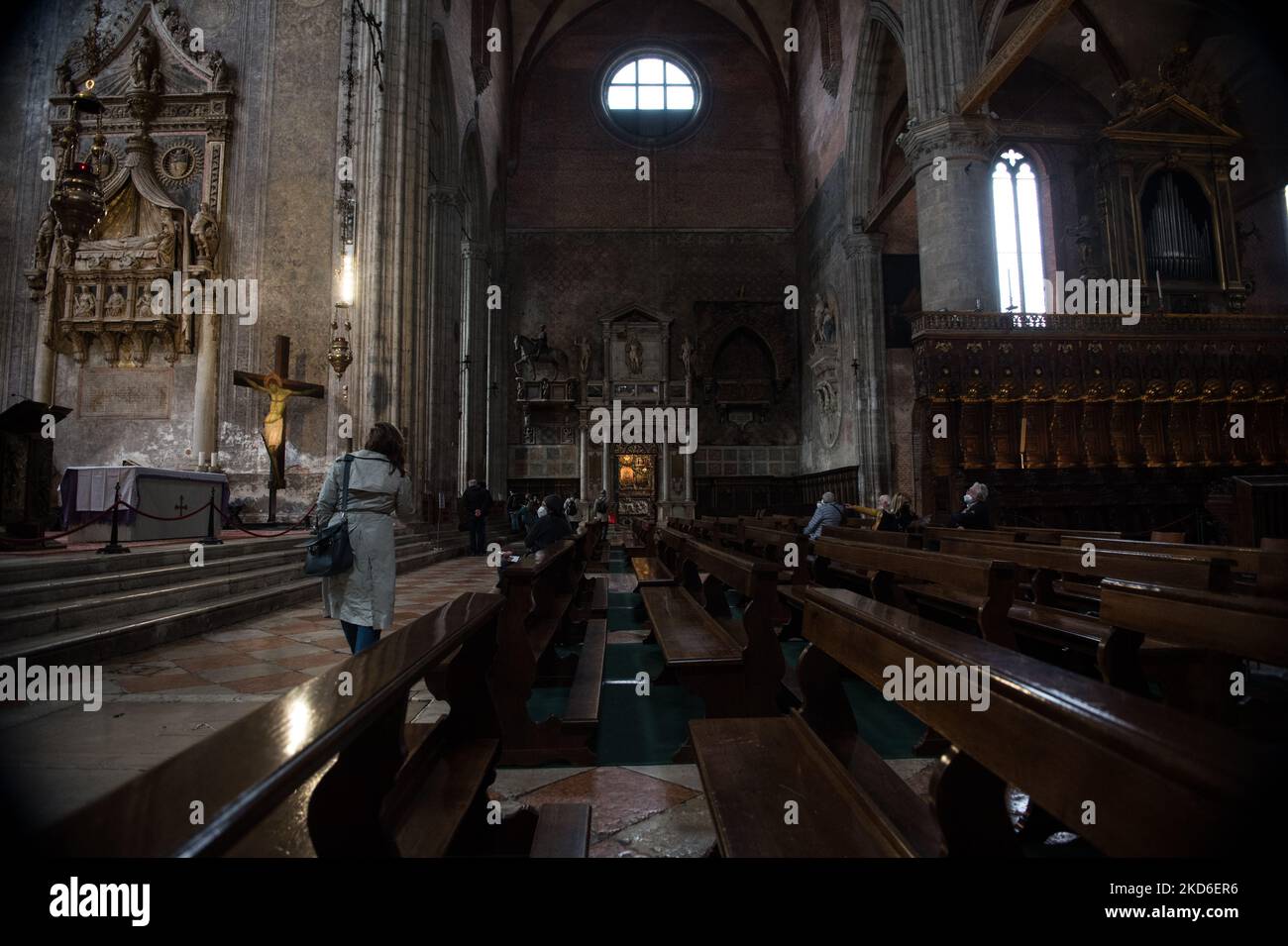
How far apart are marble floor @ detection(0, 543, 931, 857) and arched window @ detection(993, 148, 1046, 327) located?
16866 mm

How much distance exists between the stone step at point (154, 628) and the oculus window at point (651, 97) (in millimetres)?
18500

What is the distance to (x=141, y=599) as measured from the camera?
410 centimetres

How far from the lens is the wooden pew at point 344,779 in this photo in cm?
53

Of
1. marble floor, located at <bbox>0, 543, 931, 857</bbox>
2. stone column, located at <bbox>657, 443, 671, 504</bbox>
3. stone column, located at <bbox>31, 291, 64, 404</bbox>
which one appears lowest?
marble floor, located at <bbox>0, 543, 931, 857</bbox>

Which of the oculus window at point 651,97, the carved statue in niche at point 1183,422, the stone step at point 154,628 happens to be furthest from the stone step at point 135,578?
the oculus window at point 651,97

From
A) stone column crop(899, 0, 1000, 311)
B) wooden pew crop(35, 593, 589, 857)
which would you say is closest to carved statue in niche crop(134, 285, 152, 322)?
wooden pew crop(35, 593, 589, 857)

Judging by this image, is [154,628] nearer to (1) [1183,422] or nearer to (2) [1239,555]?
(2) [1239,555]

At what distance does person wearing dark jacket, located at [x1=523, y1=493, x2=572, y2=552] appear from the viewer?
5.10 m

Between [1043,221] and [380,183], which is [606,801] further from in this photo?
[1043,221]

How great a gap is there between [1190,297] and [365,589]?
18.2 m

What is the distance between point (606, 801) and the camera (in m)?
2.09

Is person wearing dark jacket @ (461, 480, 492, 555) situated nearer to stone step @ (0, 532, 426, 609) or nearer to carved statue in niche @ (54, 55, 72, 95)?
stone step @ (0, 532, 426, 609)

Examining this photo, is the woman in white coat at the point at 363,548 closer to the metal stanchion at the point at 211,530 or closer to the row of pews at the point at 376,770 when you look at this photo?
the row of pews at the point at 376,770
